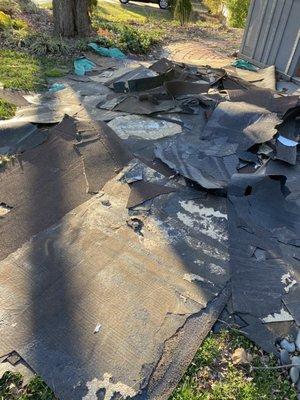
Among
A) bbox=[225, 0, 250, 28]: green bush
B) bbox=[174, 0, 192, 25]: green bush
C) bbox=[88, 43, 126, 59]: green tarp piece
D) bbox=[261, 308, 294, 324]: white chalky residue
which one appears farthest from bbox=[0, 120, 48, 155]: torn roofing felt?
bbox=[225, 0, 250, 28]: green bush

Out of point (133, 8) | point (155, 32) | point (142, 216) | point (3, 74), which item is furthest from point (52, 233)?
point (133, 8)

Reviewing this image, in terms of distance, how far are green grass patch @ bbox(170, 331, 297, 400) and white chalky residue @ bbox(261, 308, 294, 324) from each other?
24 centimetres

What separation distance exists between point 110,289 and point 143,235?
699mm

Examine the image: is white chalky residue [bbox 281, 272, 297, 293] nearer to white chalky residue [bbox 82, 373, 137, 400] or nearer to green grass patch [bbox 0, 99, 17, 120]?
white chalky residue [bbox 82, 373, 137, 400]

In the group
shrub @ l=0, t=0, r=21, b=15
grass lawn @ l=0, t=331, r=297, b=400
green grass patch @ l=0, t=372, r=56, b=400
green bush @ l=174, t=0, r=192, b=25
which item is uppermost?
green bush @ l=174, t=0, r=192, b=25

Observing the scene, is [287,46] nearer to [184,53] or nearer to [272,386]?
[184,53]

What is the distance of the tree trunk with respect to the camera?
27.0 ft

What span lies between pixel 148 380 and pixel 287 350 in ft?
3.32

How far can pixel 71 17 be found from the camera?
839 centimetres

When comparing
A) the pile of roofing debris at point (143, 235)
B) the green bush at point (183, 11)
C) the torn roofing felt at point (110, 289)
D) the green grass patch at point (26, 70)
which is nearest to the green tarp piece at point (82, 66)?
the green grass patch at point (26, 70)

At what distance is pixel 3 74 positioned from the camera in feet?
21.6

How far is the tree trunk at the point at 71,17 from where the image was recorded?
823 centimetres

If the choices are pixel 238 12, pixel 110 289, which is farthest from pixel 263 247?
pixel 238 12

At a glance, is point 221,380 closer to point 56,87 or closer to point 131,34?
point 56,87
